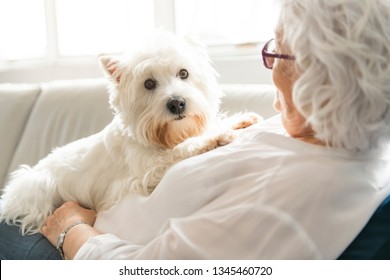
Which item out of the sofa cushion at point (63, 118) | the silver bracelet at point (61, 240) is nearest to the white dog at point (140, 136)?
the silver bracelet at point (61, 240)

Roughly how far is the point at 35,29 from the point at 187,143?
219 cm

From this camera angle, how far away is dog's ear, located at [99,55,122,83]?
1609 millimetres

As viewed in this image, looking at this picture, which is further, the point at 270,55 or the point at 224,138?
the point at 224,138

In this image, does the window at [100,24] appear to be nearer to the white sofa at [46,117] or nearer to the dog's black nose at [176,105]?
the white sofa at [46,117]

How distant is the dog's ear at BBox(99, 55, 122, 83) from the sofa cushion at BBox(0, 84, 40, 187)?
107 cm

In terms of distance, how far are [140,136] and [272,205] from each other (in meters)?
0.69

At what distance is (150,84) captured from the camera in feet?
5.08

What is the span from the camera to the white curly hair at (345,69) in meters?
0.98

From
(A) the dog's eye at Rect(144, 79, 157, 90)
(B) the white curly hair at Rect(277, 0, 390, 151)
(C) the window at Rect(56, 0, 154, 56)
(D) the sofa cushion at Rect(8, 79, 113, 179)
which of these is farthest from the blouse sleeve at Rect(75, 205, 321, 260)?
(C) the window at Rect(56, 0, 154, 56)

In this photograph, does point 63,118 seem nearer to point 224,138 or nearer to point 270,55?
point 224,138

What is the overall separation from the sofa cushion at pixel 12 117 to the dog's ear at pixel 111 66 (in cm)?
107

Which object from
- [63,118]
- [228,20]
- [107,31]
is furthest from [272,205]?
[107,31]

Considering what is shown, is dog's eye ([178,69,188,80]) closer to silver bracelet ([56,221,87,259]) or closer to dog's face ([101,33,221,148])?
dog's face ([101,33,221,148])
